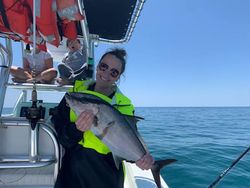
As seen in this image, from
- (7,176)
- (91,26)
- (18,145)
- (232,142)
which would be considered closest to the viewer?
(18,145)

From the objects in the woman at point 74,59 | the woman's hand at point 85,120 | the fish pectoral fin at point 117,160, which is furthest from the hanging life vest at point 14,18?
the fish pectoral fin at point 117,160

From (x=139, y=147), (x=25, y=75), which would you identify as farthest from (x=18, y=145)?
(x=25, y=75)

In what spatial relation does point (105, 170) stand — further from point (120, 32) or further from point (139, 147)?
point (120, 32)

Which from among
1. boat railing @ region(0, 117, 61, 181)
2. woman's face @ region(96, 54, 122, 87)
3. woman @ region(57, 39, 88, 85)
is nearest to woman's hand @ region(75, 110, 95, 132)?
woman's face @ region(96, 54, 122, 87)

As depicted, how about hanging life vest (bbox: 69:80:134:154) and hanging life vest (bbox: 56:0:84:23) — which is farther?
hanging life vest (bbox: 56:0:84:23)

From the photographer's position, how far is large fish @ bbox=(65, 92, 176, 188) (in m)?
1.73

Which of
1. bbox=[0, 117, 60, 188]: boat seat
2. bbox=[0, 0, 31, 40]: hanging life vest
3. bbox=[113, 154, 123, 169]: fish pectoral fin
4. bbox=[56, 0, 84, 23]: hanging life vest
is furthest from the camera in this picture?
bbox=[56, 0, 84, 23]: hanging life vest

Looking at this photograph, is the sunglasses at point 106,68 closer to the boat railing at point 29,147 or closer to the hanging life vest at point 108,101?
the hanging life vest at point 108,101

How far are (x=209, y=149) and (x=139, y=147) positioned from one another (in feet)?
29.5

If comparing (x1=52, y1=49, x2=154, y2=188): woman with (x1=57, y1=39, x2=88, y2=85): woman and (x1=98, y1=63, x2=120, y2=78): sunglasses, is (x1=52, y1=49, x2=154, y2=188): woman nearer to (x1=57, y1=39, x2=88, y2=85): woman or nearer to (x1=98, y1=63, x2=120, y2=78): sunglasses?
(x1=98, y1=63, x2=120, y2=78): sunglasses

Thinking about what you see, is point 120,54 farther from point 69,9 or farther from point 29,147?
point 69,9

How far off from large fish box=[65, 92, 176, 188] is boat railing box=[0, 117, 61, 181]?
2.03ft

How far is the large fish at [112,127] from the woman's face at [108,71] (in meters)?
0.34

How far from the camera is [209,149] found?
9953mm
